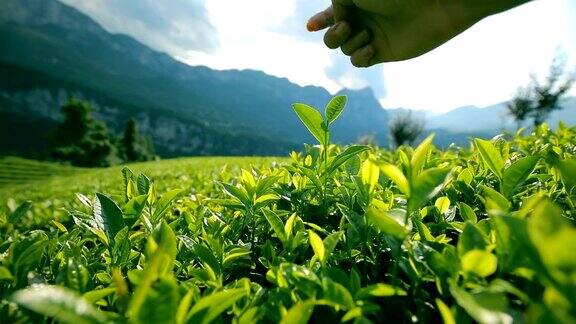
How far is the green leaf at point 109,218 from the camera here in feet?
3.89

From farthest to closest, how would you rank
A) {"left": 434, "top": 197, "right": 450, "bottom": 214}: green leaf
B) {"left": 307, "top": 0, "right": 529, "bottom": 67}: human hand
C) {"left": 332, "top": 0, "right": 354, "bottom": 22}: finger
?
{"left": 332, "top": 0, "right": 354, "bottom": 22}: finger → {"left": 307, "top": 0, "right": 529, "bottom": 67}: human hand → {"left": 434, "top": 197, "right": 450, "bottom": 214}: green leaf

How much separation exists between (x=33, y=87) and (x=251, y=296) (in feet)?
492

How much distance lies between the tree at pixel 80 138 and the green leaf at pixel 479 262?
7159 cm

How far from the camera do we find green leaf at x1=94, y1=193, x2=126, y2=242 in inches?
46.7

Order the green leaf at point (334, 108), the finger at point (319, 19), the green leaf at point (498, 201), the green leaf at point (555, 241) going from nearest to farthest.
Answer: the green leaf at point (555, 241)
the green leaf at point (498, 201)
the green leaf at point (334, 108)
the finger at point (319, 19)

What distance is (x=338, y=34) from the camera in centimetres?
292

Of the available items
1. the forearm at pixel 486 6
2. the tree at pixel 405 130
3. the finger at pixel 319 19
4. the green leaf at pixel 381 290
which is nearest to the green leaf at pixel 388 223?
the green leaf at pixel 381 290

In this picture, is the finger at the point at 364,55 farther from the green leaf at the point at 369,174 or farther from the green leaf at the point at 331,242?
the green leaf at the point at 331,242

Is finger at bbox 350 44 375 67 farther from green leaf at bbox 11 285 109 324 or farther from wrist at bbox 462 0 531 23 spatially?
green leaf at bbox 11 285 109 324

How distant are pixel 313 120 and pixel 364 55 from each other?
1730mm

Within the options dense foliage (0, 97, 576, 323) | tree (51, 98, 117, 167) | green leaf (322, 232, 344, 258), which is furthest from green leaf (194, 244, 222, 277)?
tree (51, 98, 117, 167)

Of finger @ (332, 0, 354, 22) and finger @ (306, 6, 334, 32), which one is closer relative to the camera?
finger @ (332, 0, 354, 22)

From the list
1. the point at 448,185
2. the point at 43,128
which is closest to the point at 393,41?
the point at 448,185

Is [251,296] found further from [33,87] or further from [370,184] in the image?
[33,87]
